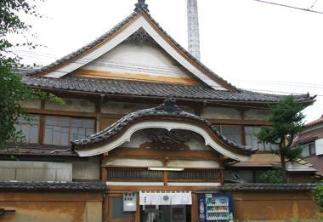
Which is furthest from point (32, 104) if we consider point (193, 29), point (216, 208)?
point (193, 29)

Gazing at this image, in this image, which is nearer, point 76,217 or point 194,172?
point 76,217

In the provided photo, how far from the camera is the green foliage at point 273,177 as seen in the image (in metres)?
17.7

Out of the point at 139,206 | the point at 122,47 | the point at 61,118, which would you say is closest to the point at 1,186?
the point at 139,206

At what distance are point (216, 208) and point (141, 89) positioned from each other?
6.72 m

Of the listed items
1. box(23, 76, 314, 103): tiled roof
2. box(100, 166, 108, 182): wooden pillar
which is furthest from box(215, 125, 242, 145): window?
box(100, 166, 108, 182): wooden pillar

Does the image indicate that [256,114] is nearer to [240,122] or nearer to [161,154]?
[240,122]

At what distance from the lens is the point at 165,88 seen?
2081 cm

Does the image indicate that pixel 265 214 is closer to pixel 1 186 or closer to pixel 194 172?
pixel 194 172

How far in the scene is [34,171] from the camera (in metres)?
15.2

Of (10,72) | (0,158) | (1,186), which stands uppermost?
(10,72)

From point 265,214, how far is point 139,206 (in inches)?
183

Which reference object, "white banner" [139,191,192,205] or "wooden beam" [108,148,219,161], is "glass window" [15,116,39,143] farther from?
"white banner" [139,191,192,205]

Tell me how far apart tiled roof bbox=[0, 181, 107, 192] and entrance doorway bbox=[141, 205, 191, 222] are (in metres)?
3.64

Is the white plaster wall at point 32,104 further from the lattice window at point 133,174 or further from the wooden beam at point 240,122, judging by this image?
the wooden beam at point 240,122
